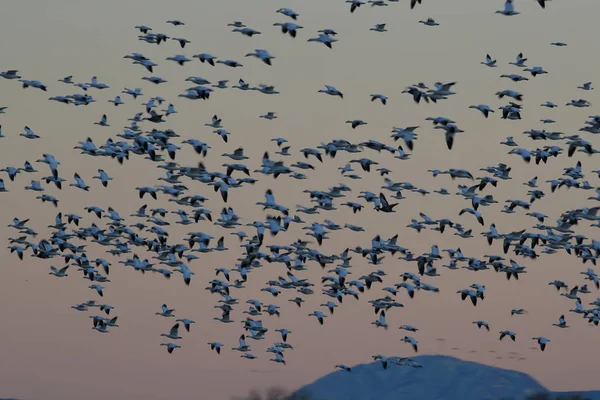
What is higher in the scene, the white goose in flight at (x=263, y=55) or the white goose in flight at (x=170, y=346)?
the white goose in flight at (x=263, y=55)

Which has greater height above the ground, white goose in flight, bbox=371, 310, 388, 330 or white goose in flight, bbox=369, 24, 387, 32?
white goose in flight, bbox=369, 24, 387, 32

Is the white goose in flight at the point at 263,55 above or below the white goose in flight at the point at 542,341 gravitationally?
above

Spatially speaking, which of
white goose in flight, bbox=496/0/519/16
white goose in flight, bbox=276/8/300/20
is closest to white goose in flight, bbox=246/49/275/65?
white goose in flight, bbox=276/8/300/20

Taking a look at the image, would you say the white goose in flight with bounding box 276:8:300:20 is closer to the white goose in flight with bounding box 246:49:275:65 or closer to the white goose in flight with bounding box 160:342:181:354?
the white goose in flight with bounding box 246:49:275:65

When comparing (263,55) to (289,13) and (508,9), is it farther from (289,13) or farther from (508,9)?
(508,9)

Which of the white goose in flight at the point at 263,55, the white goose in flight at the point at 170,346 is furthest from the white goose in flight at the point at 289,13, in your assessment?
the white goose in flight at the point at 170,346

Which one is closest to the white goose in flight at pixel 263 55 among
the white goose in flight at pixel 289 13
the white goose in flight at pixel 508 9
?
the white goose in flight at pixel 289 13

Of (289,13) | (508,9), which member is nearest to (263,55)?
(289,13)

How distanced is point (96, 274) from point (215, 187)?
8.60 m

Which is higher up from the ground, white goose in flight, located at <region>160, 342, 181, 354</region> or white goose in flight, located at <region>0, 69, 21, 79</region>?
white goose in flight, located at <region>0, 69, 21, 79</region>

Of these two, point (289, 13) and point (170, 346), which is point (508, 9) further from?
point (170, 346)

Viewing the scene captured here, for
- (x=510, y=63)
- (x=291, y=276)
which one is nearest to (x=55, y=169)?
(x=291, y=276)

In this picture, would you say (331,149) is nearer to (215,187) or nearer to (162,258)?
(215,187)

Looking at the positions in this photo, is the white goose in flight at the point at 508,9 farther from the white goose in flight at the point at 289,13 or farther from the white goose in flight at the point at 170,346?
the white goose in flight at the point at 170,346
